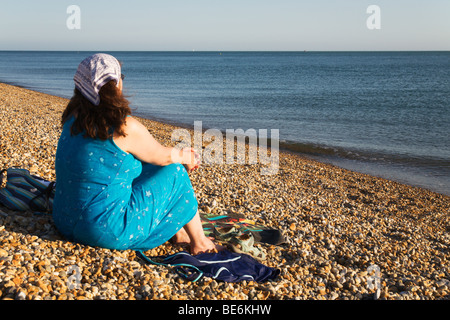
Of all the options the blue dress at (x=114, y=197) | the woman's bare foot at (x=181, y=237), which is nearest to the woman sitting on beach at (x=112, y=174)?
the blue dress at (x=114, y=197)

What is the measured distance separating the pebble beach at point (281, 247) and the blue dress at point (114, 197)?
0.23 m

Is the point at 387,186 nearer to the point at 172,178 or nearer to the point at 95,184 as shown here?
the point at 172,178

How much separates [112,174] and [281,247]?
7.57 ft

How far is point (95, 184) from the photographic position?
3256 mm

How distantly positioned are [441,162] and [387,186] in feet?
12.7

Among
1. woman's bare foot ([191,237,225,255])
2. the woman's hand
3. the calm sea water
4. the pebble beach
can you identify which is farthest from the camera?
the calm sea water

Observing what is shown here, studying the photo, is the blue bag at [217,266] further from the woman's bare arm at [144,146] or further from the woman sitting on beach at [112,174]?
the woman's bare arm at [144,146]

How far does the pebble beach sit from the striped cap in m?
1.40

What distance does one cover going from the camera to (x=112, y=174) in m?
3.28

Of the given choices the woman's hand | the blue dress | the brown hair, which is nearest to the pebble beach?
the blue dress

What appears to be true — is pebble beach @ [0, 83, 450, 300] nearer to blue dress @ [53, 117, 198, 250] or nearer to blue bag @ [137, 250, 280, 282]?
blue bag @ [137, 250, 280, 282]

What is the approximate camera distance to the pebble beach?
3.17m
